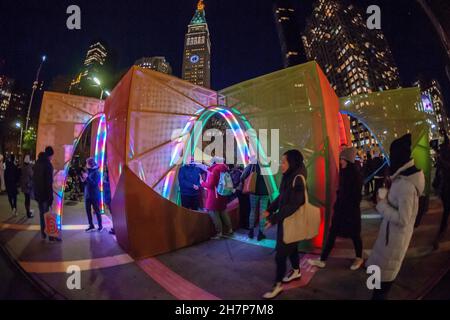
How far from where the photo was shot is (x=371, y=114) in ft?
25.2

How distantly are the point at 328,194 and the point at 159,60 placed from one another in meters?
126

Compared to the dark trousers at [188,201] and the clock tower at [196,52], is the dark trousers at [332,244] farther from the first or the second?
the clock tower at [196,52]

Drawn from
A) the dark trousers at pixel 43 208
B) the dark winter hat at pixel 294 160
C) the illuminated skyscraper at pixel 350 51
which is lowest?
the dark trousers at pixel 43 208

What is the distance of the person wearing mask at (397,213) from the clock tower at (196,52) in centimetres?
12644

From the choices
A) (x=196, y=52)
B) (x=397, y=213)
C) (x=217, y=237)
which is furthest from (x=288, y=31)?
(x=196, y=52)

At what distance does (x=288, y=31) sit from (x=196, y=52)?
107430 mm

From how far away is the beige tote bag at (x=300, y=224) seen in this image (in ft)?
8.61

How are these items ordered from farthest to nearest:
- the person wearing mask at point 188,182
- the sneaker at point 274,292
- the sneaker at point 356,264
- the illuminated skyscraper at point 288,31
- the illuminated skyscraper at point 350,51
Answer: the illuminated skyscraper at point 350,51 → the illuminated skyscraper at point 288,31 → the person wearing mask at point 188,182 → the sneaker at point 356,264 → the sneaker at point 274,292

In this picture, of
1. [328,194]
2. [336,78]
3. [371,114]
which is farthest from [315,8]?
[328,194]

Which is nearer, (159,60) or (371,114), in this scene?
(371,114)

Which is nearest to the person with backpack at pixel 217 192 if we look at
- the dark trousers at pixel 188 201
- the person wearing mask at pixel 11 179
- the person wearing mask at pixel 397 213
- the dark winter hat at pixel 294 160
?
the dark trousers at pixel 188 201

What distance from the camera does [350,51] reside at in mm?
75625
